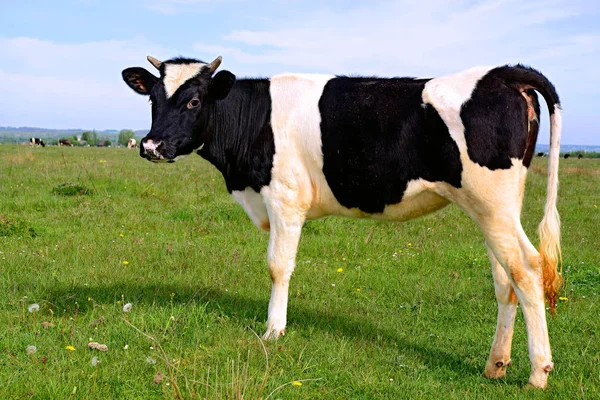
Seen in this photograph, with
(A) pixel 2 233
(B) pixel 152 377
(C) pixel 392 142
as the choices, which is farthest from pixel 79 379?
(A) pixel 2 233

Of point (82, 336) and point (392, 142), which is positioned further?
point (82, 336)

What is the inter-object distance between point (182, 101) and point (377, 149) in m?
A: 2.04

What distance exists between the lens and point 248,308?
685 centimetres

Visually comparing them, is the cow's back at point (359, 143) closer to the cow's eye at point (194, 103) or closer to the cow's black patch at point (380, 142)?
the cow's black patch at point (380, 142)

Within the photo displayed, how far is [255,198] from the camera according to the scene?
630cm

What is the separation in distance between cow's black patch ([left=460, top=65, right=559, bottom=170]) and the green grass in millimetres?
1949

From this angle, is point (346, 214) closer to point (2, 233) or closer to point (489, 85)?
point (489, 85)

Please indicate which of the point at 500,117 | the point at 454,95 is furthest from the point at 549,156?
the point at 454,95

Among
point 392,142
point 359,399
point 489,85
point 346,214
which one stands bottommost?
point 359,399

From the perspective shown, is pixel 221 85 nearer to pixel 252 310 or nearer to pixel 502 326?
pixel 252 310

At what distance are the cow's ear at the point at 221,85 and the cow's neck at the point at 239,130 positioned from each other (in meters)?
0.15

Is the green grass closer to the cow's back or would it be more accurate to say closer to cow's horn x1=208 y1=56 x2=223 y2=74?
the cow's back

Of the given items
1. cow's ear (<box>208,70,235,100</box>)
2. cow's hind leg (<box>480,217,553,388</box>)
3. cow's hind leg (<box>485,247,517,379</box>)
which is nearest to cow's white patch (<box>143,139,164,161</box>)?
cow's ear (<box>208,70,235,100</box>)

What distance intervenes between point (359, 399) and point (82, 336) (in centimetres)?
267
